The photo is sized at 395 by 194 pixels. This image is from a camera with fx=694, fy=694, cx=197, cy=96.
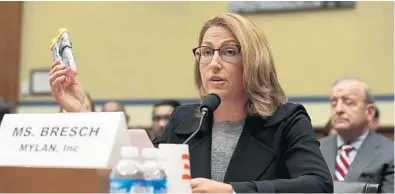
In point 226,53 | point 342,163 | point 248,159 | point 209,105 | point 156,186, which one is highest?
point 226,53

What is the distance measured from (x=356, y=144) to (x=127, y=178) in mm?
3241

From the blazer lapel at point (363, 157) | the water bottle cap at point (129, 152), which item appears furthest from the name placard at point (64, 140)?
the blazer lapel at point (363, 157)

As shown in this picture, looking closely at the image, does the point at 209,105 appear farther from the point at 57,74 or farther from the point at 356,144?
the point at 356,144

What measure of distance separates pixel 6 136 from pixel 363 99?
3401mm

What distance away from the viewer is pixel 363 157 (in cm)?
421

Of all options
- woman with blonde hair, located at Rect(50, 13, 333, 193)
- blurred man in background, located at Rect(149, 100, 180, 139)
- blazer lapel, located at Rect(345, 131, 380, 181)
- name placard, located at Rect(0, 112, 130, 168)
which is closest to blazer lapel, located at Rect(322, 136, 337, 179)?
blazer lapel, located at Rect(345, 131, 380, 181)

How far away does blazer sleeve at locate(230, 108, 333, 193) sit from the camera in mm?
1857

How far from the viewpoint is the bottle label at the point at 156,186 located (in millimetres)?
1556

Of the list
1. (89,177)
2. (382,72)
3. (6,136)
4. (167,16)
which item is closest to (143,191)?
(89,177)

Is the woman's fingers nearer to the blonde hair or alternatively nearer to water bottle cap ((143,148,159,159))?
the blonde hair

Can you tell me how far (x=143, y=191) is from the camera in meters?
1.55

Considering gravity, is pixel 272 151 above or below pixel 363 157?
above

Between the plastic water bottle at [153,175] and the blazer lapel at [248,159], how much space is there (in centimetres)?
57

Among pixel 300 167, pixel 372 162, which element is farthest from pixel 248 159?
pixel 372 162
